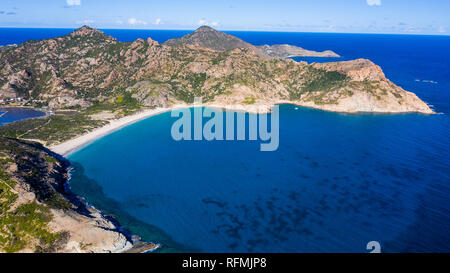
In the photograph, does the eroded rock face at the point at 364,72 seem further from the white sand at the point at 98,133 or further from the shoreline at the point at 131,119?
the white sand at the point at 98,133

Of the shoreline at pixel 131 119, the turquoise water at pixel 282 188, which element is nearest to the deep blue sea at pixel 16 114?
the shoreline at pixel 131 119

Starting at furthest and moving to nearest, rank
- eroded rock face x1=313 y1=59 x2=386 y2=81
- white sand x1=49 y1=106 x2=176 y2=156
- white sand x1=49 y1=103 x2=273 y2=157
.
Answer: eroded rock face x1=313 y1=59 x2=386 y2=81, white sand x1=49 y1=103 x2=273 y2=157, white sand x1=49 y1=106 x2=176 y2=156

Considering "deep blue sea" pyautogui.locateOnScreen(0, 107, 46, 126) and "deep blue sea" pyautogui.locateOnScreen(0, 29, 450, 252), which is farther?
"deep blue sea" pyautogui.locateOnScreen(0, 107, 46, 126)

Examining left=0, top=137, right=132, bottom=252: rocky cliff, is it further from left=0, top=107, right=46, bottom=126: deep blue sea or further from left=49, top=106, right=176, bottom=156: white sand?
left=0, top=107, right=46, bottom=126: deep blue sea

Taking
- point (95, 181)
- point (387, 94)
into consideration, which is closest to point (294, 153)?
point (95, 181)

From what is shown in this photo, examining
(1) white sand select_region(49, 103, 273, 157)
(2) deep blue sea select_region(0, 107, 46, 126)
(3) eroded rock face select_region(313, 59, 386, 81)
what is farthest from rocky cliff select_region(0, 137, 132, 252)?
(3) eroded rock face select_region(313, 59, 386, 81)

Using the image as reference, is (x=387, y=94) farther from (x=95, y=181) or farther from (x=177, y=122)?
(x=95, y=181)
